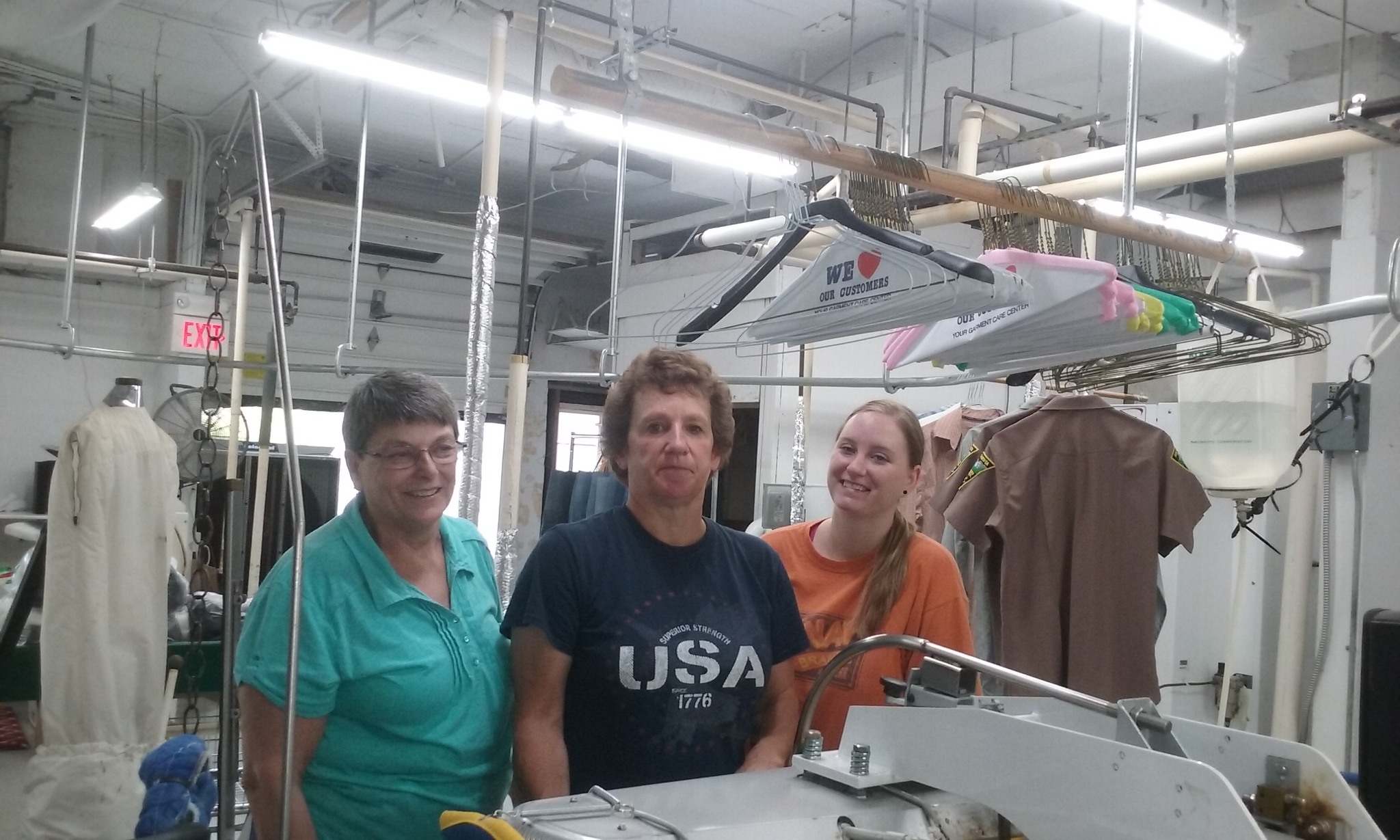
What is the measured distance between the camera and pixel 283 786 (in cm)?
97

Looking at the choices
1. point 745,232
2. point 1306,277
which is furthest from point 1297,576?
point 745,232

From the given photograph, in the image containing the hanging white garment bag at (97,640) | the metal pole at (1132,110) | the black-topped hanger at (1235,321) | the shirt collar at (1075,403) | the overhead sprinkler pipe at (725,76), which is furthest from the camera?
the overhead sprinkler pipe at (725,76)

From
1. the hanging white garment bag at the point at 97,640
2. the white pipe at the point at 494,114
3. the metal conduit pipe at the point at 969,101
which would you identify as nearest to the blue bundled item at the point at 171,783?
the white pipe at the point at 494,114

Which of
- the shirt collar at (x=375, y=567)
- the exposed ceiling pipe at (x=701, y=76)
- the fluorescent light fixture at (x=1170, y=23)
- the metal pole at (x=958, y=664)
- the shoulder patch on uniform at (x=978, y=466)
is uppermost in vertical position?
the exposed ceiling pipe at (x=701, y=76)

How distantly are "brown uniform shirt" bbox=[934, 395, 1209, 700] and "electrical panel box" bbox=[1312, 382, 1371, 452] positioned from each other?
2.08m

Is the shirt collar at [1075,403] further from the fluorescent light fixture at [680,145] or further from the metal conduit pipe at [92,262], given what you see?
the metal conduit pipe at [92,262]

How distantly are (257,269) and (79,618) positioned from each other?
381 centimetres

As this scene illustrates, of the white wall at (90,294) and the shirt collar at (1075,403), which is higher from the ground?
the white wall at (90,294)

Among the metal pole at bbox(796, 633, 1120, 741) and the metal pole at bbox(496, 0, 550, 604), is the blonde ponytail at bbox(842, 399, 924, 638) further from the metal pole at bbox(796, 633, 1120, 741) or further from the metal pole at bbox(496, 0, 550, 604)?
the metal pole at bbox(496, 0, 550, 604)

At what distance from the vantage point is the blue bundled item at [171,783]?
4.43 ft

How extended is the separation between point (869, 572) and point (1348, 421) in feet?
10.8

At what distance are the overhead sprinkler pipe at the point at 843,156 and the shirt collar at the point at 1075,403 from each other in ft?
1.68

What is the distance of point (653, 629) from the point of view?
1.60m

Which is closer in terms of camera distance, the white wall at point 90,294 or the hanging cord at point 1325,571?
the hanging cord at point 1325,571
